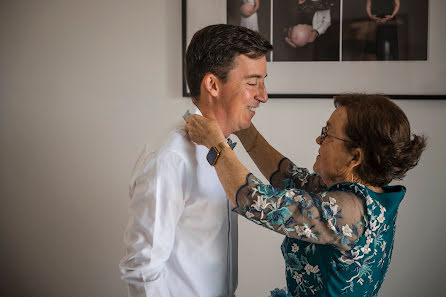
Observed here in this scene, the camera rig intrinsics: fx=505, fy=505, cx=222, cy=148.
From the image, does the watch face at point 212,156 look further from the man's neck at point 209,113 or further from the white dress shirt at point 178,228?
the man's neck at point 209,113

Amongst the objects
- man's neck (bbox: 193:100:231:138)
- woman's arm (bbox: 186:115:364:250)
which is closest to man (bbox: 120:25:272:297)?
man's neck (bbox: 193:100:231:138)

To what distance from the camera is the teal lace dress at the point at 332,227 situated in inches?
50.9

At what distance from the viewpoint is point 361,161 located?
4.57 ft

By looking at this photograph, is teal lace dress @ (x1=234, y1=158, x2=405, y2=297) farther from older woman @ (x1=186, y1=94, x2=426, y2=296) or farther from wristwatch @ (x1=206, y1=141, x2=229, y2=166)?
wristwatch @ (x1=206, y1=141, x2=229, y2=166)

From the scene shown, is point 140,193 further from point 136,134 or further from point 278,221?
point 136,134

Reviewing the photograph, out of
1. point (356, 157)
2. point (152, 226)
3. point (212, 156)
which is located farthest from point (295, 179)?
point (152, 226)

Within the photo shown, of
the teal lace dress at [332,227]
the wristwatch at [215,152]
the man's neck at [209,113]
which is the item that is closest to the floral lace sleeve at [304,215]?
the teal lace dress at [332,227]

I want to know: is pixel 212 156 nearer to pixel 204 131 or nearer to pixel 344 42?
pixel 204 131

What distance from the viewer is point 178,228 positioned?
145 centimetres

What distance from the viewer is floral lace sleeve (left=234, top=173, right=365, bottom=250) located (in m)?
1.29

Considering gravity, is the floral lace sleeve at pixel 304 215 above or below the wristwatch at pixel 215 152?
below

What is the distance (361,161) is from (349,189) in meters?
0.09

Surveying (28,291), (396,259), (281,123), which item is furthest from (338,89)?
(28,291)

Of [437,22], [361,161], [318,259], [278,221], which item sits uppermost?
[437,22]
